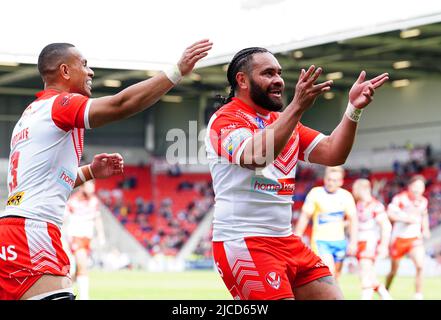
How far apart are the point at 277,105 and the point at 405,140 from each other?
33668 mm

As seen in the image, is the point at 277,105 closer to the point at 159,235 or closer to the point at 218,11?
the point at 218,11

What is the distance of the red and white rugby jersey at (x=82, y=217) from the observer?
59.1 ft

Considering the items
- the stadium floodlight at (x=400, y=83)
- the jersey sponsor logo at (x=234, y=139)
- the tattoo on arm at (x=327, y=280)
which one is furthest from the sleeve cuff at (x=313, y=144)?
the stadium floodlight at (x=400, y=83)

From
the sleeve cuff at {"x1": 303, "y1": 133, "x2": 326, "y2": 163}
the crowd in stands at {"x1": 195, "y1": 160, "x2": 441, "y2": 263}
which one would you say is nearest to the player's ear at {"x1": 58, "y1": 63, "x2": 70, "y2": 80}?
the sleeve cuff at {"x1": 303, "y1": 133, "x2": 326, "y2": 163}

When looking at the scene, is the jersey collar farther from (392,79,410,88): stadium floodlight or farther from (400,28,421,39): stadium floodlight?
(392,79,410,88): stadium floodlight

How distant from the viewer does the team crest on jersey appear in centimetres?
549

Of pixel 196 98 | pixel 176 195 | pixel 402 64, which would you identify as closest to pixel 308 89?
pixel 402 64

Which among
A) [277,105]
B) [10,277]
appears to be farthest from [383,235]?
[10,277]

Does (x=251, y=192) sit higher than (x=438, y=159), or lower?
lower

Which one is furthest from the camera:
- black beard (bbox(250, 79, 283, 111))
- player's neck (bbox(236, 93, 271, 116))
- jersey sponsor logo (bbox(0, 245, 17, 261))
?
player's neck (bbox(236, 93, 271, 116))

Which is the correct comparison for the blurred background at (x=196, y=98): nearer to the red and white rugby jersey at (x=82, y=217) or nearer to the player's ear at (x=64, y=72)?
the red and white rugby jersey at (x=82, y=217)

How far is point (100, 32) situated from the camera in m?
27.3

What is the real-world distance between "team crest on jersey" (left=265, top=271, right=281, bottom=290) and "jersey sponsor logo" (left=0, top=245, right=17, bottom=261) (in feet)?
5.58

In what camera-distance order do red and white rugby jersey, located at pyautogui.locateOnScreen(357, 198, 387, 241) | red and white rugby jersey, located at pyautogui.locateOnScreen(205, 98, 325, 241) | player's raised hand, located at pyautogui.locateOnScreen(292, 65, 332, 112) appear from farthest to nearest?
red and white rugby jersey, located at pyautogui.locateOnScreen(357, 198, 387, 241), red and white rugby jersey, located at pyautogui.locateOnScreen(205, 98, 325, 241), player's raised hand, located at pyautogui.locateOnScreen(292, 65, 332, 112)
